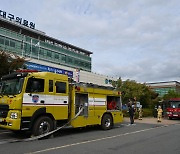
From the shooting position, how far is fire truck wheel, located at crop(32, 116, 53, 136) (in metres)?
12.2

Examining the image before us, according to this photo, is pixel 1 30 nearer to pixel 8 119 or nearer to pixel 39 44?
pixel 39 44

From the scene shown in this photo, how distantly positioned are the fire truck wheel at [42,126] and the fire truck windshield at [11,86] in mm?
1618

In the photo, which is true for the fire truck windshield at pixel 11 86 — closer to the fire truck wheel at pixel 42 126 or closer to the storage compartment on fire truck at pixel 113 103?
the fire truck wheel at pixel 42 126

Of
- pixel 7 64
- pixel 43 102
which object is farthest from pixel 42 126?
pixel 7 64

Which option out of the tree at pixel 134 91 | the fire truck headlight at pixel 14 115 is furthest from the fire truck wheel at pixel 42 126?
the tree at pixel 134 91

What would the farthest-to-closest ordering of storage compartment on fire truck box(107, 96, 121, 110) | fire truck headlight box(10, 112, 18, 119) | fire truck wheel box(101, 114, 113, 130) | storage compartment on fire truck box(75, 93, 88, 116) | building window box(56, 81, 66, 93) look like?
storage compartment on fire truck box(107, 96, 121, 110)
fire truck wheel box(101, 114, 113, 130)
storage compartment on fire truck box(75, 93, 88, 116)
building window box(56, 81, 66, 93)
fire truck headlight box(10, 112, 18, 119)

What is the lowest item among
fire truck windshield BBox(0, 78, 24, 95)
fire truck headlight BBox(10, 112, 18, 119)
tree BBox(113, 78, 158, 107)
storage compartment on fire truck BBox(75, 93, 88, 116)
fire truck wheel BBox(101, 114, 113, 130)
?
fire truck wheel BBox(101, 114, 113, 130)

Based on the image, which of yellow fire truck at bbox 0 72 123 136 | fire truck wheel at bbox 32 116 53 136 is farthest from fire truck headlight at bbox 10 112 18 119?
fire truck wheel at bbox 32 116 53 136

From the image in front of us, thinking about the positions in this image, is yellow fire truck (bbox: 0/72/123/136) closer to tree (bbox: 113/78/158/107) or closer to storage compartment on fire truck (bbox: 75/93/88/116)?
storage compartment on fire truck (bbox: 75/93/88/116)

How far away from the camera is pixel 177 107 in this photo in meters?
30.7

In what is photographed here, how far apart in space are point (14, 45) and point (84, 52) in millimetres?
40415

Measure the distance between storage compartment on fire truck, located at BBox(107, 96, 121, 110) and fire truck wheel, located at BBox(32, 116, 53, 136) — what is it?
514 centimetres

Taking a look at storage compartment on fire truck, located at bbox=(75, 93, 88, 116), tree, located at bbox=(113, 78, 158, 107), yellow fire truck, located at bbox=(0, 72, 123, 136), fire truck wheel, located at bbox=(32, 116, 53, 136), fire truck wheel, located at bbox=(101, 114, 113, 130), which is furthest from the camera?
tree, located at bbox=(113, 78, 158, 107)

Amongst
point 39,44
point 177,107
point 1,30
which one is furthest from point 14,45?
point 177,107
